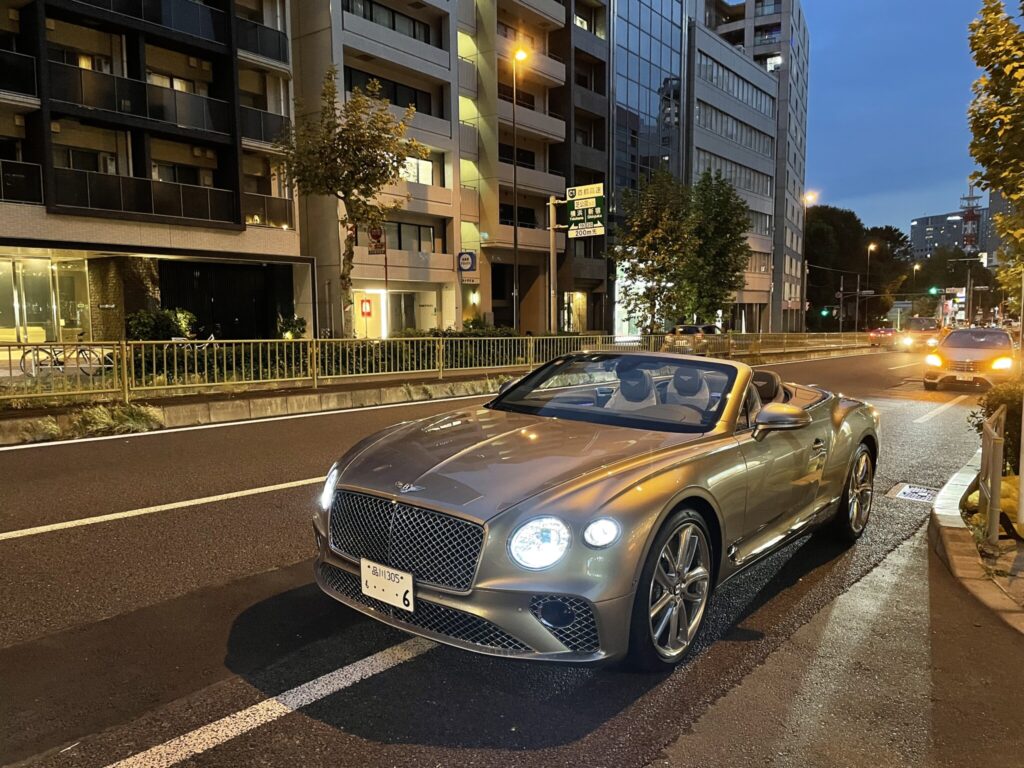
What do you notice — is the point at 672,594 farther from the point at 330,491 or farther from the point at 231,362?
the point at 231,362

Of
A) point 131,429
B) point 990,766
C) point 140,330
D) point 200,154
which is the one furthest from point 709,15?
point 990,766

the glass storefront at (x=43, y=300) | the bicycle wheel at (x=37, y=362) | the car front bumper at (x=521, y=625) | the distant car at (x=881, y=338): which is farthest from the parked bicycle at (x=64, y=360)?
the distant car at (x=881, y=338)

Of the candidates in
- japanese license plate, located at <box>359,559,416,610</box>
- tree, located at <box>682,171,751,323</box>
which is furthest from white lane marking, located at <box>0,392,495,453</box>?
tree, located at <box>682,171,751,323</box>

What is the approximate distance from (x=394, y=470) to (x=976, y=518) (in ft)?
16.0

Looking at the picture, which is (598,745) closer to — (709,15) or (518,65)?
(518,65)

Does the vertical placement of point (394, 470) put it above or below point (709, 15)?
below

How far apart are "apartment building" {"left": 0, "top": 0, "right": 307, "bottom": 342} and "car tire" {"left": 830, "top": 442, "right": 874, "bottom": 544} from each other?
21622mm

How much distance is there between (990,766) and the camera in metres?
2.71

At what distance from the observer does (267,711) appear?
2955 mm

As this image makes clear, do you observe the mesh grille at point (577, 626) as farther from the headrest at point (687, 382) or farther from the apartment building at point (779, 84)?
the apartment building at point (779, 84)

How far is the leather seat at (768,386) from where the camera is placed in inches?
208

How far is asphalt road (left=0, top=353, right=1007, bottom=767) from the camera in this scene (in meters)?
2.75

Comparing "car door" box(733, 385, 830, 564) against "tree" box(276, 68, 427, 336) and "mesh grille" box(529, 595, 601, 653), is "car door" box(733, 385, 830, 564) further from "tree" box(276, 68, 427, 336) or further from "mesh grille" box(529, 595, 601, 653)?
"tree" box(276, 68, 427, 336)

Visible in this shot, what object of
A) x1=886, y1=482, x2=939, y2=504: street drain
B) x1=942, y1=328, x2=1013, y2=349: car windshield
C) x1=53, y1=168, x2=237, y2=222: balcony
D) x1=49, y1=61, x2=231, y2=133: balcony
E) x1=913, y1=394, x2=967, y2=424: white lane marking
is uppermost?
x1=49, y1=61, x2=231, y2=133: balcony
